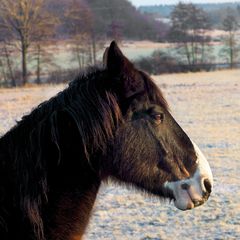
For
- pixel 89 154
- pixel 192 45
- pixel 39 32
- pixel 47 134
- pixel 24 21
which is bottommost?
pixel 192 45

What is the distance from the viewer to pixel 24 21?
45.7 metres

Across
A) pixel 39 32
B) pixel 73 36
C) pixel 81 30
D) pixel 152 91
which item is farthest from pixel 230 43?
pixel 152 91

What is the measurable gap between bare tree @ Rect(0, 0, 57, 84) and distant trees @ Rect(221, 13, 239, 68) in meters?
20.2

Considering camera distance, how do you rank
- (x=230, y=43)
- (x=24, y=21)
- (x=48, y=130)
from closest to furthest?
(x=48, y=130) < (x=24, y=21) < (x=230, y=43)

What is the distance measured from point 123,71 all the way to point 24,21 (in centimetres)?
4429

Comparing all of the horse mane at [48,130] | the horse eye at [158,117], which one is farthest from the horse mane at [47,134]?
the horse eye at [158,117]

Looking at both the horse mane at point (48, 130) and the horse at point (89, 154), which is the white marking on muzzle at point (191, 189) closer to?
the horse at point (89, 154)

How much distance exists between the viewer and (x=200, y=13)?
68812mm

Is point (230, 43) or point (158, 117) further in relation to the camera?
point (230, 43)

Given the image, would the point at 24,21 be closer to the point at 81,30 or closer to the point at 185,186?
the point at 81,30

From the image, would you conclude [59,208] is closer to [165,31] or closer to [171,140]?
[171,140]

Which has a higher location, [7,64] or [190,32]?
[190,32]

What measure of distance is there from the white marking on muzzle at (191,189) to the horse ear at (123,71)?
580mm

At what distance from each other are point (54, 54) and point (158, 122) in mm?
47055
